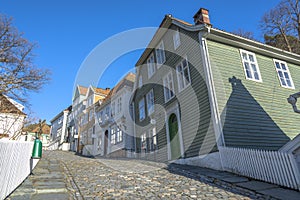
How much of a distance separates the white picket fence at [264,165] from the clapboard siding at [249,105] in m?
1.05

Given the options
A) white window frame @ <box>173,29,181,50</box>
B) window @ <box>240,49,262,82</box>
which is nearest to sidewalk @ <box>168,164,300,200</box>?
window @ <box>240,49,262,82</box>

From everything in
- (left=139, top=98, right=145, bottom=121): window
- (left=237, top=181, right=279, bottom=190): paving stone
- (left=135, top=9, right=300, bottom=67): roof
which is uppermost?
(left=135, top=9, right=300, bottom=67): roof

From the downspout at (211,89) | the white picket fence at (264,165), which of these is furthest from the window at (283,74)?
the white picket fence at (264,165)

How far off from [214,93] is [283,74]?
6832 mm

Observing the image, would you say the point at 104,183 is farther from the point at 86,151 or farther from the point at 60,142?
the point at 60,142

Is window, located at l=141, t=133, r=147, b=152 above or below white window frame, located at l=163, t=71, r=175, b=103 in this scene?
below

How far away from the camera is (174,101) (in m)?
13.0

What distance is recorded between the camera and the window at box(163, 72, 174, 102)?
45.1ft

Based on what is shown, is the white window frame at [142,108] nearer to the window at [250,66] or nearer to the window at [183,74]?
the window at [183,74]

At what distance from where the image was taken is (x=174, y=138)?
42.2ft

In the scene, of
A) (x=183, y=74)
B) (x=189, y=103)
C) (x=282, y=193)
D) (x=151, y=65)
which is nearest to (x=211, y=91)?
(x=189, y=103)

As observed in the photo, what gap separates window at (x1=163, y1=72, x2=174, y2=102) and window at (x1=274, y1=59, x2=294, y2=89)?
22.3 ft

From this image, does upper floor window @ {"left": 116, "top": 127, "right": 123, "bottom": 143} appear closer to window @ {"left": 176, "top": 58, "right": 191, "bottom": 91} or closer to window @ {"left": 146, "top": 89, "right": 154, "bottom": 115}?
window @ {"left": 146, "top": 89, "right": 154, "bottom": 115}

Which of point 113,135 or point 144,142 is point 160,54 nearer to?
point 144,142
